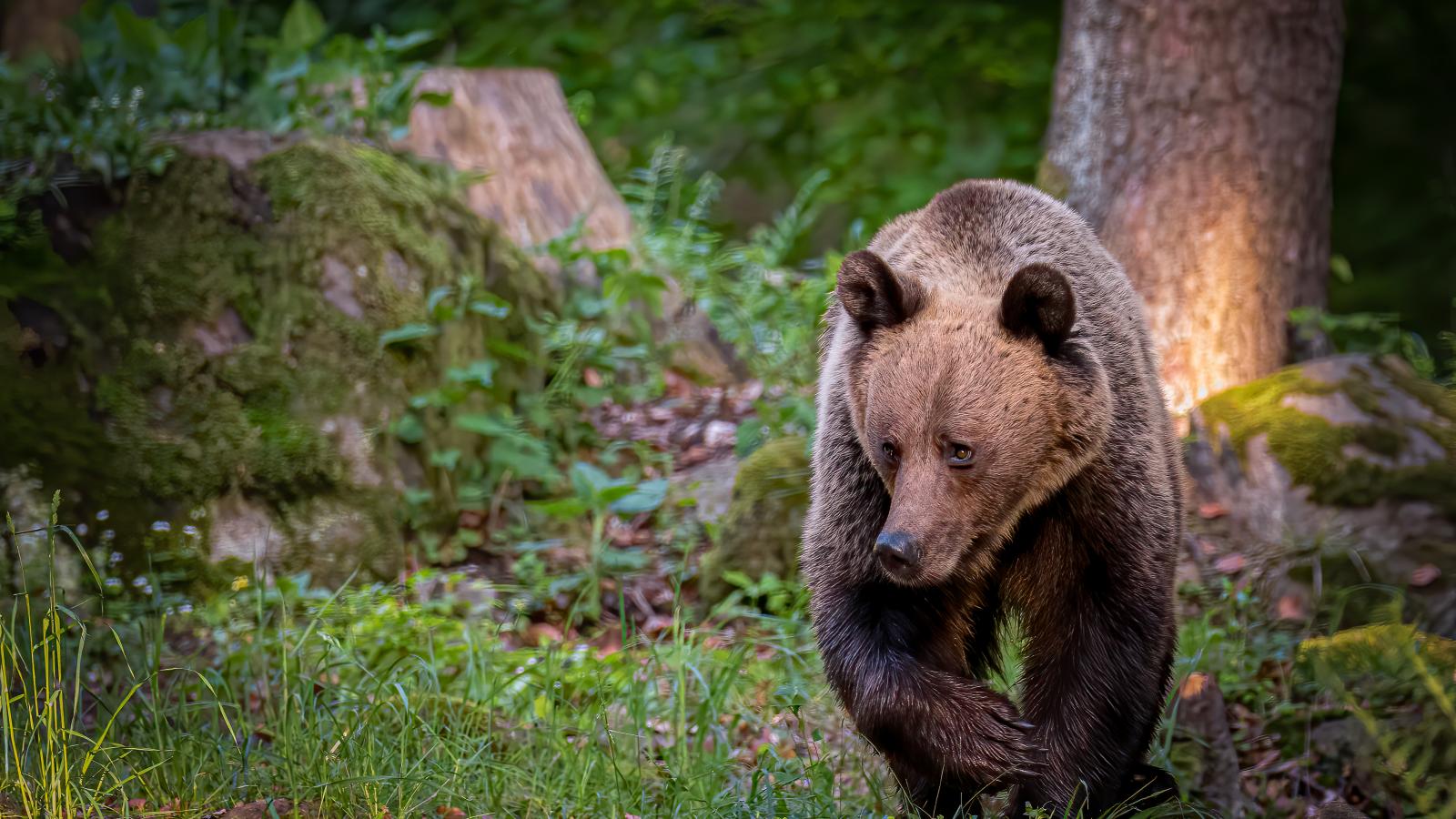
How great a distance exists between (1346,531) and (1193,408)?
963 millimetres

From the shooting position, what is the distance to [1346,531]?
5.16 meters

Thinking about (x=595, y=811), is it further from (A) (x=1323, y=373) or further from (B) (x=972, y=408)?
(A) (x=1323, y=373)

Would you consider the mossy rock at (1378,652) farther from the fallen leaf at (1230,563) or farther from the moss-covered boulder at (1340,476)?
the fallen leaf at (1230,563)

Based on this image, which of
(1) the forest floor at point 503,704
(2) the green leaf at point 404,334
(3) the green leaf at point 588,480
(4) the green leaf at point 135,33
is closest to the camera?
(1) the forest floor at point 503,704

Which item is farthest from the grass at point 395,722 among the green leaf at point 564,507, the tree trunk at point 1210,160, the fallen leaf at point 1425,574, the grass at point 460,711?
the tree trunk at point 1210,160

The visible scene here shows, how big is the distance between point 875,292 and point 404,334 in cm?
347

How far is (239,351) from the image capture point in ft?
19.6

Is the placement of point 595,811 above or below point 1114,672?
below

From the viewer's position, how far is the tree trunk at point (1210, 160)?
585cm

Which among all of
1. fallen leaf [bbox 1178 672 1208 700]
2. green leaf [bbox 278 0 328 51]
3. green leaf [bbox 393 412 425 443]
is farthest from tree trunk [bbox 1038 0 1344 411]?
green leaf [bbox 278 0 328 51]

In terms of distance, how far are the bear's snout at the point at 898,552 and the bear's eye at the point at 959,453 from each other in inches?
9.1

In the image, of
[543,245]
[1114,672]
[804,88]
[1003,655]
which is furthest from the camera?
[804,88]

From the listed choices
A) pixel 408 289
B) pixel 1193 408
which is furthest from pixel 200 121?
pixel 1193 408

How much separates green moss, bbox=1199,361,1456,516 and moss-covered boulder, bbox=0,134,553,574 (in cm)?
366
